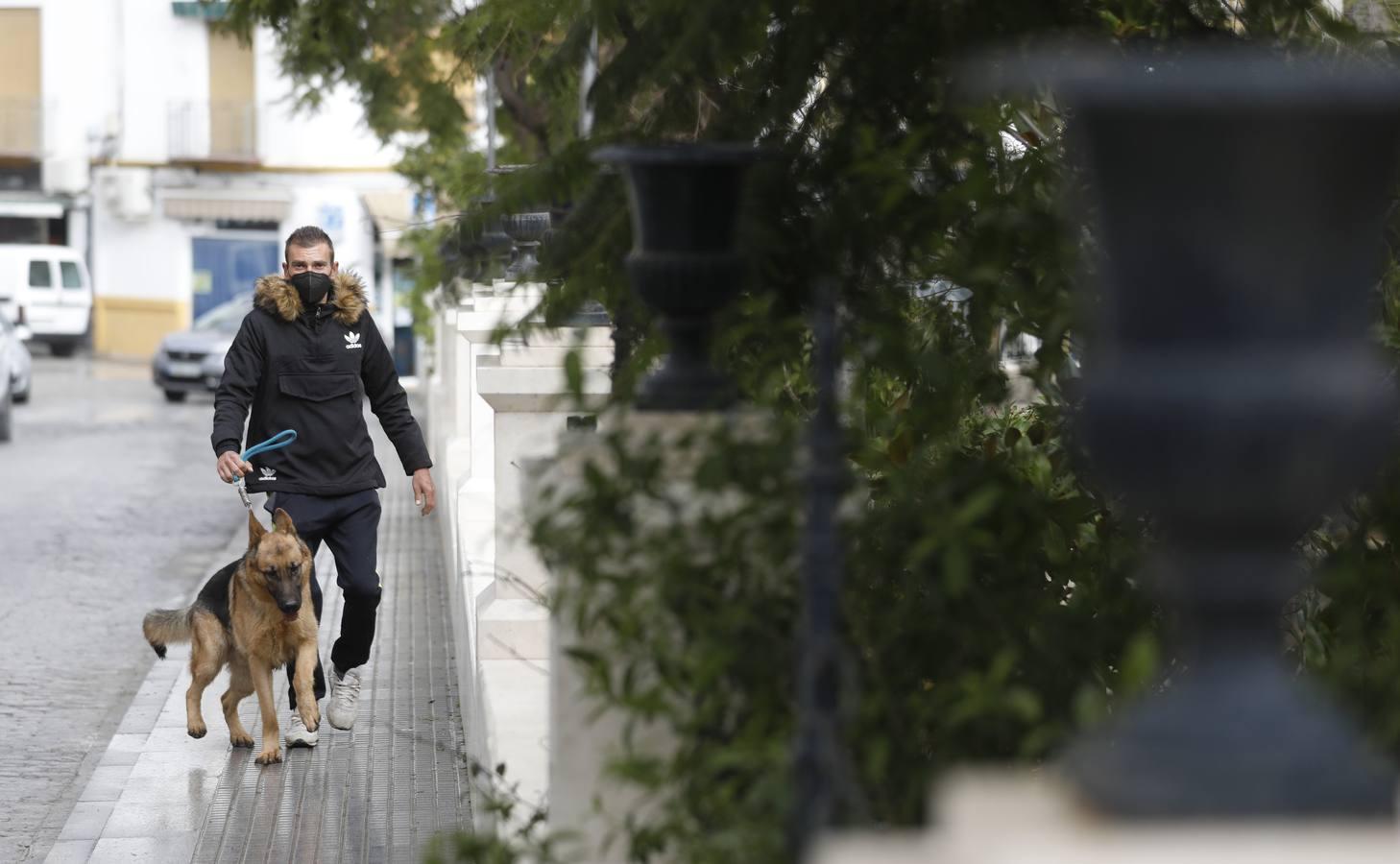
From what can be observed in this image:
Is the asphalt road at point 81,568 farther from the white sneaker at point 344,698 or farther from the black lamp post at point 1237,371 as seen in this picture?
the black lamp post at point 1237,371

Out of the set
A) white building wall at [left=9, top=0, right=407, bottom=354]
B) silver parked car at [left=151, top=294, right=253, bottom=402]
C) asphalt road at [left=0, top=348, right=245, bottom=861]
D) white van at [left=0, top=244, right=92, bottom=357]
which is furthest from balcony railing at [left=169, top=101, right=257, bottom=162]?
asphalt road at [left=0, top=348, right=245, bottom=861]

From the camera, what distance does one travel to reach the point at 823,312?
2.75 m

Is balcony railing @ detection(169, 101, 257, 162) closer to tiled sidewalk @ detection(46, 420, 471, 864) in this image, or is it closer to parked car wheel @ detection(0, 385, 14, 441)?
parked car wheel @ detection(0, 385, 14, 441)

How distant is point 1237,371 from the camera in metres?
2.25

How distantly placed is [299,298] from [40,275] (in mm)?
37977

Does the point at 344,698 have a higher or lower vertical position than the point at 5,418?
higher

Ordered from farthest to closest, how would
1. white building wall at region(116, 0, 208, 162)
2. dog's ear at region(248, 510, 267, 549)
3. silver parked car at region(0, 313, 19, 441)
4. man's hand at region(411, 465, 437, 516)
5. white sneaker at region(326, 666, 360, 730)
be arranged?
white building wall at region(116, 0, 208, 162), silver parked car at region(0, 313, 19, 441), white sneaker at region(326, 666, 360, 730), man's hand at region(411, 465, 437, 516), dog's ear at region(248, 510, 267, 549)

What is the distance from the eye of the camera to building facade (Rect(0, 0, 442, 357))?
155 ft

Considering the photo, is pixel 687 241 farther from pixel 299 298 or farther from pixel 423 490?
pixel 299 298

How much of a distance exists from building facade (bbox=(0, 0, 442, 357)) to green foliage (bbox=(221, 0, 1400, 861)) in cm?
4324

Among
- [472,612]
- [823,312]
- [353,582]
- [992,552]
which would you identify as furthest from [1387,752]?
[353,582]

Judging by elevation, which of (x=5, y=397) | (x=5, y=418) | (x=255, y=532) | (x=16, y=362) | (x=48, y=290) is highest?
(x=255, y=532)

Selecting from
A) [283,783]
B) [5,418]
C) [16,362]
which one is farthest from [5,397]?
[283,783]

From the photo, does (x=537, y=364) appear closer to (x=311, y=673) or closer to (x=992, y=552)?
(x=311, y=673)
